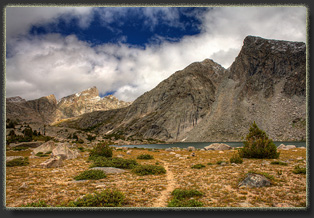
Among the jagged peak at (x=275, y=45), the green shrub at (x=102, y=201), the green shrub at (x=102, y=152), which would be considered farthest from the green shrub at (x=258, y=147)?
the jagged peak at (x=275, y=45)

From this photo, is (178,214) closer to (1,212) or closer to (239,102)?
(1,212)

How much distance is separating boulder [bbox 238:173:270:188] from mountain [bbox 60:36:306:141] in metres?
108

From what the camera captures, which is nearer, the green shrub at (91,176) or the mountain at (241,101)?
the green shrub at (91,176)

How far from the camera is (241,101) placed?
142m

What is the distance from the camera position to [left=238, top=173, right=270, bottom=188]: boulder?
10.4m

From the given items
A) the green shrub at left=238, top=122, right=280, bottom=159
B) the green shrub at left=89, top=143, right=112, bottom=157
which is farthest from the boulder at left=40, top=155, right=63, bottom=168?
the green shrub at left=238, top=122, right=280, bottom=159

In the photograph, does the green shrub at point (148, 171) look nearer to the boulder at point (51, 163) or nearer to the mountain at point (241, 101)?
the boulder at point (51, 163)

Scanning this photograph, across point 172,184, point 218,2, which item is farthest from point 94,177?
point 218,2

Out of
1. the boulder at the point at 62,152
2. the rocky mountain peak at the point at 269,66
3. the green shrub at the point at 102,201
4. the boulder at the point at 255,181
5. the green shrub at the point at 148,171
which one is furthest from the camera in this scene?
the rocky mountain peak at the point at 269,66

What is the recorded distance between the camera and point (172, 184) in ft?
39.8

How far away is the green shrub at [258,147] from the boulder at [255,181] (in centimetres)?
1266

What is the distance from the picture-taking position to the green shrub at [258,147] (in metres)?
21.8

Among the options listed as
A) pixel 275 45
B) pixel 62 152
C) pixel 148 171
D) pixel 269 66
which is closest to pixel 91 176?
pixel 148 171

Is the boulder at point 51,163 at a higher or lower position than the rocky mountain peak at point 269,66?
lower
